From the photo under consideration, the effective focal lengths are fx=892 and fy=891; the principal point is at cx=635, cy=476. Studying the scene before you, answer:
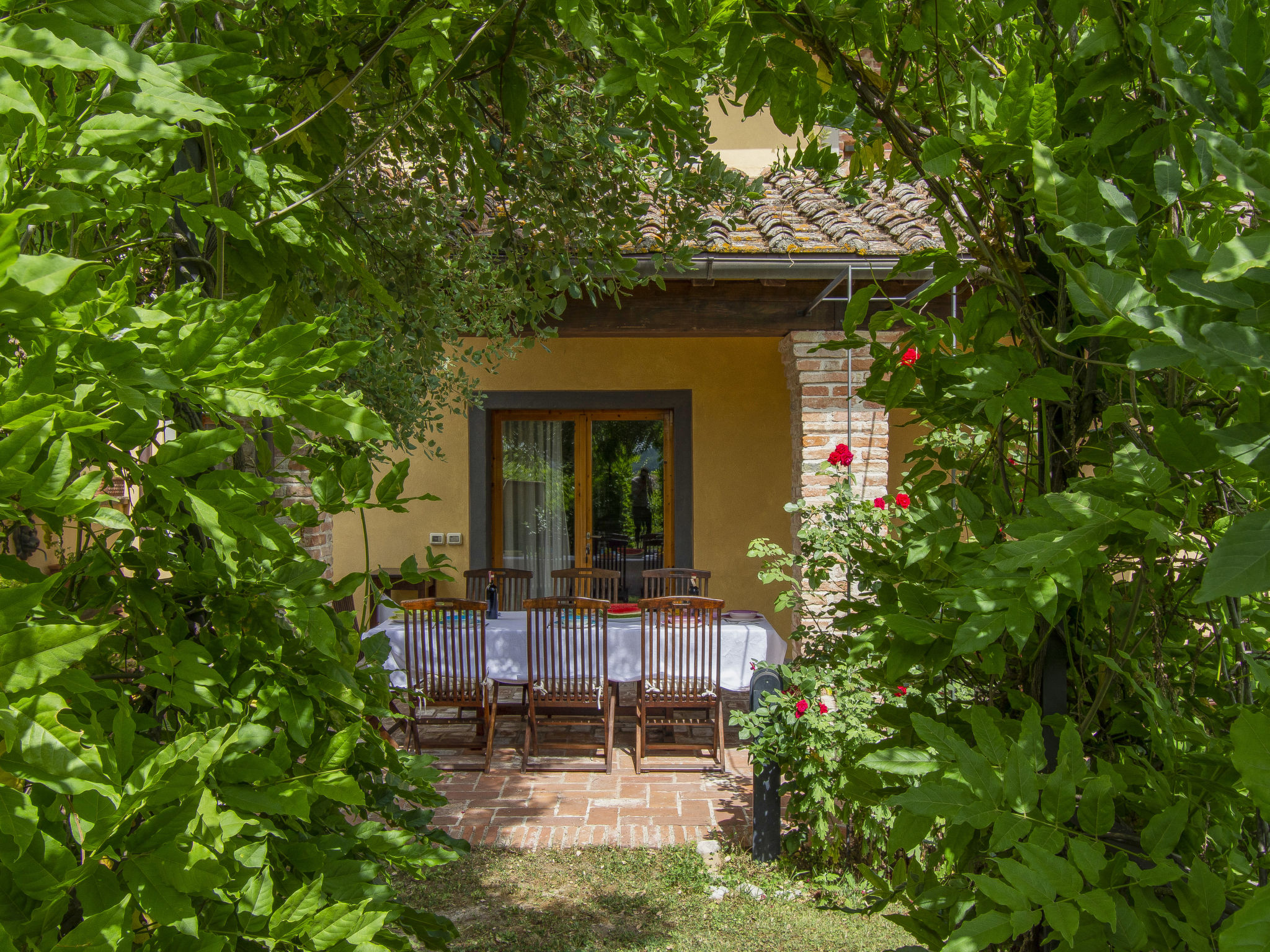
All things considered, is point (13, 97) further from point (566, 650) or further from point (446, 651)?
point (446, 651)

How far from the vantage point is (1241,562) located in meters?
0.54

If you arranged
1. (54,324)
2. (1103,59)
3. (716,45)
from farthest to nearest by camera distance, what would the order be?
(716,45)
(1103,59)
(54,324)

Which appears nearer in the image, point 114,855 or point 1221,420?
point 114,855

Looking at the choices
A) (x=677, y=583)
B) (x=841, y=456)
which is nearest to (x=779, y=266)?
(x=841, y=456)

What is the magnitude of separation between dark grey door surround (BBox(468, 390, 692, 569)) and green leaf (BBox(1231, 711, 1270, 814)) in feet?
22.9

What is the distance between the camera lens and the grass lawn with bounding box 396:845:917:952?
10.3ft

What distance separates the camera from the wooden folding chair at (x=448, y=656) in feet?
16.0

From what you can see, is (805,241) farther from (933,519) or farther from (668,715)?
Answer: (933,519)

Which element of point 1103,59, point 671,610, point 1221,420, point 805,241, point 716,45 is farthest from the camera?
point 805,241

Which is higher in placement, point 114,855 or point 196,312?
point 196,312

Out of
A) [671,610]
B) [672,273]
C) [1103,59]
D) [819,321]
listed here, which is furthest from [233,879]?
[819,321]

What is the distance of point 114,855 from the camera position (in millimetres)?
595

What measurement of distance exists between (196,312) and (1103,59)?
951mm

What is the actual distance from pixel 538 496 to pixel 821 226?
3693mm
